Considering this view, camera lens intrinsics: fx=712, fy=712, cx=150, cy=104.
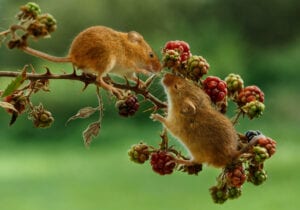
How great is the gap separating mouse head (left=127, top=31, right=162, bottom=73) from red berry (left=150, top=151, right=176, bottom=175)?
6.8 inches

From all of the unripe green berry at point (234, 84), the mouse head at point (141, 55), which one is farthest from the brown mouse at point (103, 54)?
the unripe green berry at point (234, 84)

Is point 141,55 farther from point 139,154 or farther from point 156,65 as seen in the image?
point 139,154

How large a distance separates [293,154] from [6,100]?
662 centimetres

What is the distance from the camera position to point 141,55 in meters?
0.81

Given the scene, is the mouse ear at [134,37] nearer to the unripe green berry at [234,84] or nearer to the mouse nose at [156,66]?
the mouse nose at [156,66]

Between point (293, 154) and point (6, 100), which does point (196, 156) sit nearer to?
point (6, 100)

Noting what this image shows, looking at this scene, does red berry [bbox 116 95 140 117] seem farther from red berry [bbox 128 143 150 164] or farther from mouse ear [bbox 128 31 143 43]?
mouse ear [bbox 128 31 143 43]

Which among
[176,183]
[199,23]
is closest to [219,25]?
[199,23]

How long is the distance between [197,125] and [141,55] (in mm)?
196

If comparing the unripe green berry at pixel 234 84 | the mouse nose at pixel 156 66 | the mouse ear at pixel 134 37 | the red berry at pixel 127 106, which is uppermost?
the mouse ear at pixel 134 37

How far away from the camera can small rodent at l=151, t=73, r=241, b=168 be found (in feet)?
2.01

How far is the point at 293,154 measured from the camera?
7113 mm

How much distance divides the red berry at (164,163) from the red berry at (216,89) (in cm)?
7

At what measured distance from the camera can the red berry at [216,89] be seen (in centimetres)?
65
